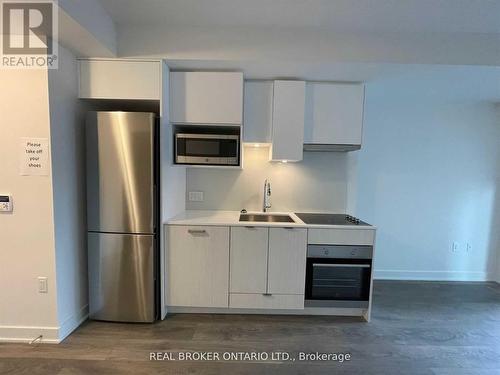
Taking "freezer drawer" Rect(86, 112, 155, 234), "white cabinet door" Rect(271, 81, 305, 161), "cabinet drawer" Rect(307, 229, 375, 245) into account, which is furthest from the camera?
"white cabinet door" Rect(271, 81, 305, 161)

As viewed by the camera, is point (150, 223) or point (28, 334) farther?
point (150, 223)

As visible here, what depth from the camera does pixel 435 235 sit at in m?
3.26

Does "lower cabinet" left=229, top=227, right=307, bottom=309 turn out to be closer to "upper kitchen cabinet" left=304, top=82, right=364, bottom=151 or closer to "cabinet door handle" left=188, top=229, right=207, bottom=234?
"cabinet door handle" left=188, top=229, right=207, bottom=234

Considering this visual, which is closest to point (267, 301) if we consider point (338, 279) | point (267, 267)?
point (267, 267)

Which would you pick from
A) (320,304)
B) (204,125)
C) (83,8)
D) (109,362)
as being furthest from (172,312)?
(83,8)

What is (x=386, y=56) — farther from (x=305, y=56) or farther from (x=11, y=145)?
(x=11, y=145)

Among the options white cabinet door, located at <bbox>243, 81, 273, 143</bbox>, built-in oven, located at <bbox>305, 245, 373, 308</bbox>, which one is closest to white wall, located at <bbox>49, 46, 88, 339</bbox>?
white cabinet door, located at <bbox>243, 81, 273, 143</bbox>

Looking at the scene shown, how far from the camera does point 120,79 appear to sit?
2.12 meters

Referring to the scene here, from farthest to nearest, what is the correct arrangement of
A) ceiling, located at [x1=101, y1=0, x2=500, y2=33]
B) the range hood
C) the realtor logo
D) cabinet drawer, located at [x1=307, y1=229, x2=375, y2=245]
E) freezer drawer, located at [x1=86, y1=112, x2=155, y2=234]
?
the range hood, cabinet drawer, located at [x1=307, y1=229, x2=375, y2=245], freezer drawer, located at [x1=86, y1=112, x2=155, y2=234], ceiling, located at [x1=101, y1=0, x2=500, y2=33], the realtor logo

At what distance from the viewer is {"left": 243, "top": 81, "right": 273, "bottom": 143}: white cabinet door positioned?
8.02 feet

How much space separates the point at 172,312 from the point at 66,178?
4.93ft

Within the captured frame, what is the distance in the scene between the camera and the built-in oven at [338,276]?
7.55 feet

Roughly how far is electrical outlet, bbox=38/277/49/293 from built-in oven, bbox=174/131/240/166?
1.37m

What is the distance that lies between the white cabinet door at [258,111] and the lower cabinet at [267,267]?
0.91m
